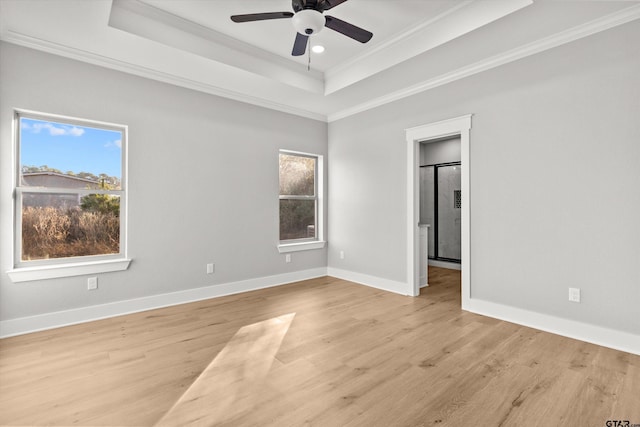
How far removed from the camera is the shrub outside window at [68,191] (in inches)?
122

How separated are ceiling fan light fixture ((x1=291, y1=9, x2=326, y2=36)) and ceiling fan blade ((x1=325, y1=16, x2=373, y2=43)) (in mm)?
92

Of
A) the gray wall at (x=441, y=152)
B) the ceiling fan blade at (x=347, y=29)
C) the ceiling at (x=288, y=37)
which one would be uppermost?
the ceiling at (x=288, y=37)

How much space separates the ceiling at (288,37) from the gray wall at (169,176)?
28 centimetres

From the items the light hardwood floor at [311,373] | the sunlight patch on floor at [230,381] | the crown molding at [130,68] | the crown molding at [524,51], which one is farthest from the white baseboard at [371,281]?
the crown molding at [130,68]

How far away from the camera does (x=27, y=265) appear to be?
10.1ft

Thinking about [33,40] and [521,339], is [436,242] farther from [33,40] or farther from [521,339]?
[33,40]

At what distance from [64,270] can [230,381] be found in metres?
2.27

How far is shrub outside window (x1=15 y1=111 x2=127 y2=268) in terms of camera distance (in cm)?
311

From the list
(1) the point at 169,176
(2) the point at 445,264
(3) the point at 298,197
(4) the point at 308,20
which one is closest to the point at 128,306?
(1) the point at 169,176

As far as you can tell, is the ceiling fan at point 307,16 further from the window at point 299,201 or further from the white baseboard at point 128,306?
Result: the white baseboard at point 128,306

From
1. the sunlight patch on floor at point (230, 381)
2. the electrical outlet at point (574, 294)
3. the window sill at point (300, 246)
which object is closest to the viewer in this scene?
the sunlight patch on floor at point (230, 381)

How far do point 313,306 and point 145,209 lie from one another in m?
2.32

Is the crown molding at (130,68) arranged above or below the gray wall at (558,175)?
above

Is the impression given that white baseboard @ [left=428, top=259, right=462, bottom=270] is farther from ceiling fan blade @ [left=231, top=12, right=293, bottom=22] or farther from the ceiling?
ceiling fan blade @ [left=231, top=12, right=293, bottom=22]
